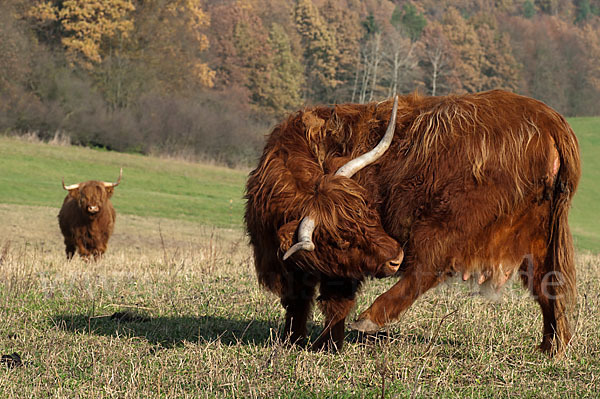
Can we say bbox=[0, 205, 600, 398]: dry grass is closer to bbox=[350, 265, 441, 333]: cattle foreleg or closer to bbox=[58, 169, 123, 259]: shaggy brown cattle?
bbox=[350, 265, 441, 333]: cattle foreleg

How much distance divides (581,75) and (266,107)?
34.9m

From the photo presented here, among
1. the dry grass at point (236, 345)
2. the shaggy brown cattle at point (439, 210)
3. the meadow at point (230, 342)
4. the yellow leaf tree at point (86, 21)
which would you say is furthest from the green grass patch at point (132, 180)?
the shaggy brown cattle at point (439, 210)

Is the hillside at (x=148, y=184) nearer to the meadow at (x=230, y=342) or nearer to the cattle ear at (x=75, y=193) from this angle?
the cattle ear at (x=75, y=193)

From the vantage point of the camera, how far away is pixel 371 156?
171 inches

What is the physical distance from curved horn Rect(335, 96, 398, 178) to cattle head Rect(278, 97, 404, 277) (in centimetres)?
11

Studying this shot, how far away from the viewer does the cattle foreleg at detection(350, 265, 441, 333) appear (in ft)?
13.5

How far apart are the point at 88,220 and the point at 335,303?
9.31 meters

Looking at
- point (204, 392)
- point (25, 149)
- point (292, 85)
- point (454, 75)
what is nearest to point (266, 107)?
point (292, 85)

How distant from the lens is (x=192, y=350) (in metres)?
4.42

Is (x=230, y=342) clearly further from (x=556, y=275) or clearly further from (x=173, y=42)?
(x=173, y=42)

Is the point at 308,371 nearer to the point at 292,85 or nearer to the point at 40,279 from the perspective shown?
the point at 40,279

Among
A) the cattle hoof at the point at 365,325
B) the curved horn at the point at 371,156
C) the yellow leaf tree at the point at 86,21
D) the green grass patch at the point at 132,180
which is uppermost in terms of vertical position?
the yellow leaf tree at the point at 86,21

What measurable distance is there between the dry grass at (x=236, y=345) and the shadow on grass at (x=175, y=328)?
15mm

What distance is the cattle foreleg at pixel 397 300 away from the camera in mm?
4113
